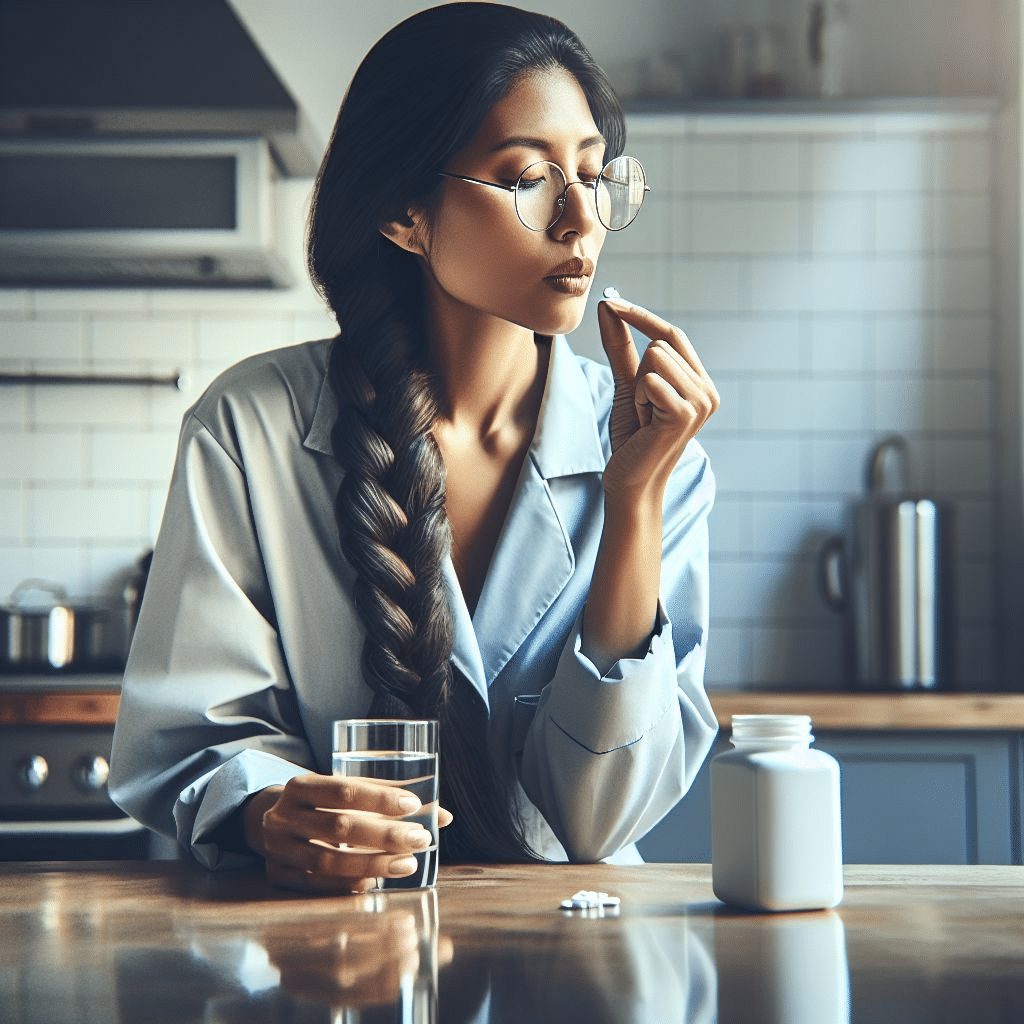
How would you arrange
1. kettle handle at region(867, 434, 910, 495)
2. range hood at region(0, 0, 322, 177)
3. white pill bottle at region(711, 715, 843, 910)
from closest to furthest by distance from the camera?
white pill bottle at region(711, 715, 843, 910), range hood at region(0, 0, 322, 177), kettle handle at region(867, 434, 910, 495)

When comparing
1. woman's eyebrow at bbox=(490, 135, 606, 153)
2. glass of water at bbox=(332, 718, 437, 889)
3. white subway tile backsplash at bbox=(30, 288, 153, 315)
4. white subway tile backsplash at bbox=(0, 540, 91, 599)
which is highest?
white subway tile backsplash at bbox=(30, 288, 153, 315)

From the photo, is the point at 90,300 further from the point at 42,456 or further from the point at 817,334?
the point at 817,334

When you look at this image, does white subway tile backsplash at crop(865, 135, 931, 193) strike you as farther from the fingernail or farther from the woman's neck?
the fingernail

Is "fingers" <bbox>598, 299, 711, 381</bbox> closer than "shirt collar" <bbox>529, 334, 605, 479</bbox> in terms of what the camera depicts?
Yes

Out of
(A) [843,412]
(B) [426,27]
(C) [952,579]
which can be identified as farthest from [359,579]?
(A) [843,412]

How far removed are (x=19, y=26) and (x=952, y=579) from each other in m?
2.31

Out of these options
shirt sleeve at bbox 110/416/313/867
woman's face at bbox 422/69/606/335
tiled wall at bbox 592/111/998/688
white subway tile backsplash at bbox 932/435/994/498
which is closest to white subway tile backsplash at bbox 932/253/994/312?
tiled wall at bbox 592/111/998/688

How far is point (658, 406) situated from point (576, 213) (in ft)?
0.68

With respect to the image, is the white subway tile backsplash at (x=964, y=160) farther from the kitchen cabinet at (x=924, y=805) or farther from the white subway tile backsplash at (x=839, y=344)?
the kitchen cabinet at (x=924, y=805)

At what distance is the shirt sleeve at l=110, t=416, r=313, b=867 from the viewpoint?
3.78 ft

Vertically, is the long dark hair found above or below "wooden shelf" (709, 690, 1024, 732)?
above

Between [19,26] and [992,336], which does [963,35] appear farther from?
[19,26]

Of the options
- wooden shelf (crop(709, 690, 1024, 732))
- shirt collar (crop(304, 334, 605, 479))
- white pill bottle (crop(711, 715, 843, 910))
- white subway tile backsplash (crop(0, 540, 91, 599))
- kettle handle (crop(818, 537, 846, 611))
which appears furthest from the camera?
white subway tile backsplash (crop(0, 540, 91, 599))

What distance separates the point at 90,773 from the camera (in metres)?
2.43
